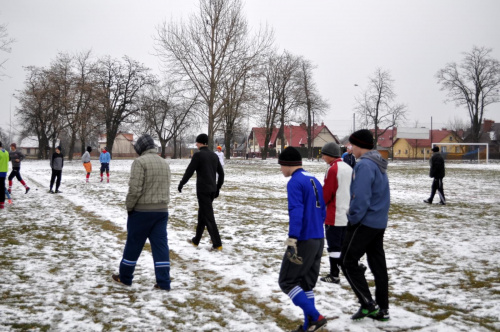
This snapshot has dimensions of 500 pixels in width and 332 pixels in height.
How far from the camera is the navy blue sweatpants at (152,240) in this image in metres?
4.88

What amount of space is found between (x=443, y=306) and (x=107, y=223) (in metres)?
7.25

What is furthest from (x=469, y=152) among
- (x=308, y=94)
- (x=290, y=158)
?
(x=290, y=158)

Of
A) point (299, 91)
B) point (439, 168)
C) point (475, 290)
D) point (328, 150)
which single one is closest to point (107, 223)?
point (328, 150)

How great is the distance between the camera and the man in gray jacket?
4844 mm

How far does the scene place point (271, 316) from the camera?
4.18m

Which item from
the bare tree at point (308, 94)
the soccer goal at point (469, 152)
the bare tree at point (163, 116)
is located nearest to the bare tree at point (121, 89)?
the bare tree at point (163, 116)

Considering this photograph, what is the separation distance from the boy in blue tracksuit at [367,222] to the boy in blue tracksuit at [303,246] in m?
0.37

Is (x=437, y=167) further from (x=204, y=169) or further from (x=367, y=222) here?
(x=367, y=222)

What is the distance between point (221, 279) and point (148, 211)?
1.42 metres

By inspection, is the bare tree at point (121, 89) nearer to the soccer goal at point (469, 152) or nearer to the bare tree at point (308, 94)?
the bare tree at point (308, 94)

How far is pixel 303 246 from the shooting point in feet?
11.9

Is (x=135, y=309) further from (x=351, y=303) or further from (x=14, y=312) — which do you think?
(x=351, y=303)

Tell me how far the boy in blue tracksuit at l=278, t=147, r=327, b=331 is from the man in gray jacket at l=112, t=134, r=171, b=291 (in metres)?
1.89

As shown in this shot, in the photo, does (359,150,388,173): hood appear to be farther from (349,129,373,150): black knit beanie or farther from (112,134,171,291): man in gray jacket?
(112,134,171,291): man in gray jacket
